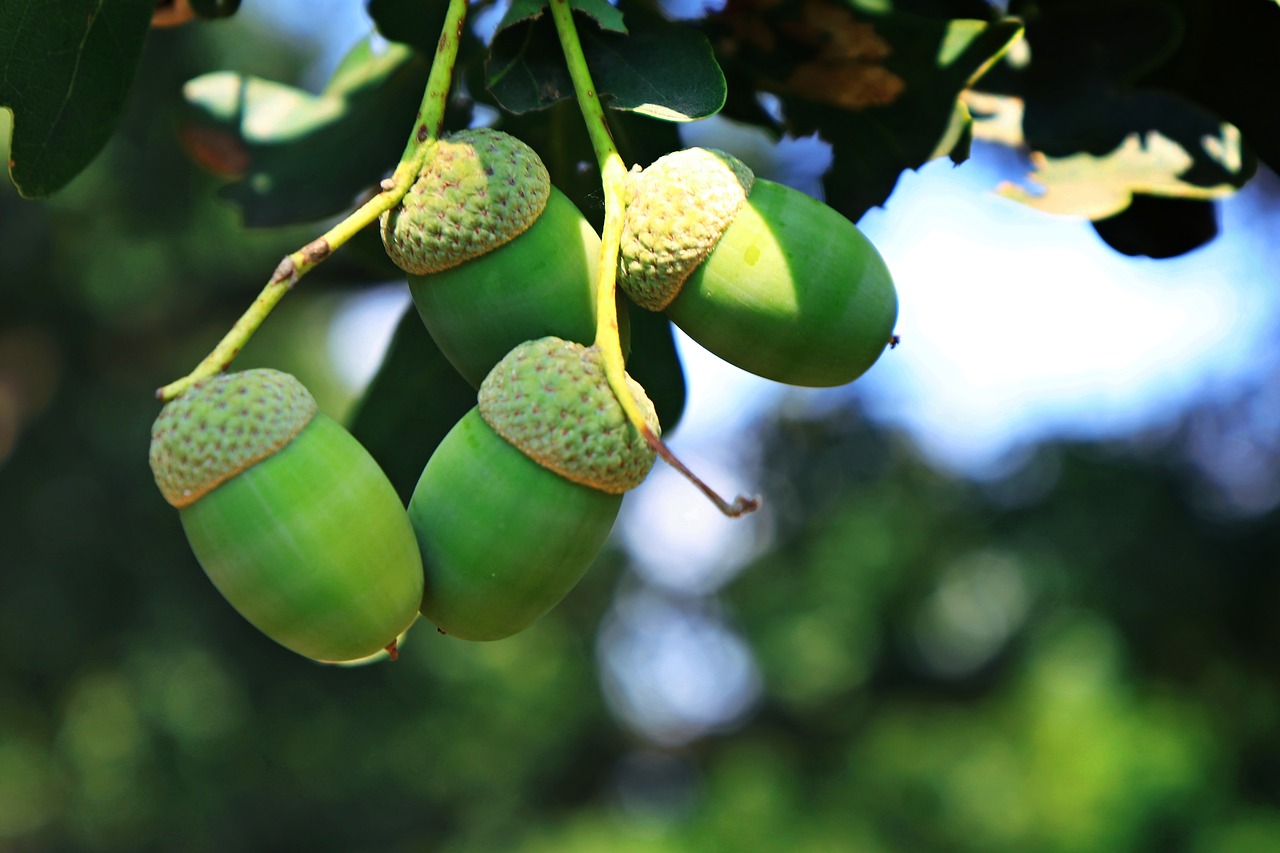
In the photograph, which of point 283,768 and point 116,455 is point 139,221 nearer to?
point 116,455

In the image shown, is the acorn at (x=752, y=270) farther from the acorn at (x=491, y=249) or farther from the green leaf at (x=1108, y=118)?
Result: the green leaf at (x=1108, y=118)

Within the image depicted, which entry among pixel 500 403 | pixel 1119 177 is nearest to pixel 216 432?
pixel 500 403

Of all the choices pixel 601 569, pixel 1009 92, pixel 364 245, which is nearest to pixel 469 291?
pixel 364 245

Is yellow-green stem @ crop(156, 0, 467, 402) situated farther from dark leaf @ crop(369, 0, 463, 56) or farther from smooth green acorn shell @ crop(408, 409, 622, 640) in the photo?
dark leaf @ crop(369, 0, 463, 56)

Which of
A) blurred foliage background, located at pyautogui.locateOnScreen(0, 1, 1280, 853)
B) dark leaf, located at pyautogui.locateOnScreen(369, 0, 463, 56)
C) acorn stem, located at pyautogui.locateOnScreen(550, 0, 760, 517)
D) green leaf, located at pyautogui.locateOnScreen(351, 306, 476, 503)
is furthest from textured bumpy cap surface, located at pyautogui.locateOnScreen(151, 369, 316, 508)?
blurred foliage background, located at pyautogui.locateOnScreen(0, 1, 1280, 853)

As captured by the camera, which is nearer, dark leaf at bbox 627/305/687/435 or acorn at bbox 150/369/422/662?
acorn at bbox 150/369/422/662

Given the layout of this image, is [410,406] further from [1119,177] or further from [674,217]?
[1119,177]

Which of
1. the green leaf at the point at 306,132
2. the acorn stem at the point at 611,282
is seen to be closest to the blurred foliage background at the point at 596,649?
the green leaf at the point at 306,132
